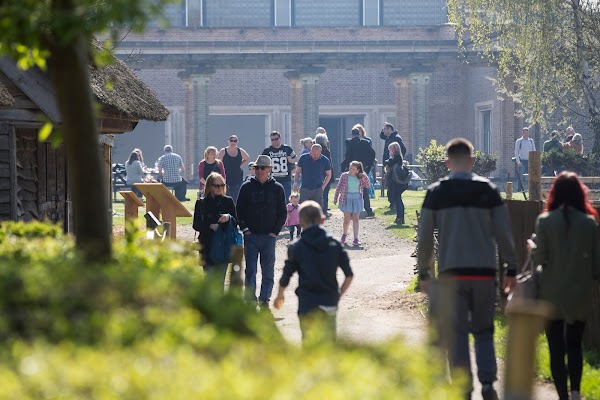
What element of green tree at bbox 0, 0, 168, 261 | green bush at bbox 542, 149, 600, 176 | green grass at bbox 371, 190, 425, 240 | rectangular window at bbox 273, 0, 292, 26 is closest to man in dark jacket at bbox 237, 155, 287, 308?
green grass at bbox 371, 190, 425, 240

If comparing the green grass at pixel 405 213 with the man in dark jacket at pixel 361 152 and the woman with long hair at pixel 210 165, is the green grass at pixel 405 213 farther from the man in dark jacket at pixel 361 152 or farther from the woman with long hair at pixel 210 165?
the woman with long hair at pixel 210 165

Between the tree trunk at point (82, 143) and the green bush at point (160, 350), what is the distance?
0.51 metres

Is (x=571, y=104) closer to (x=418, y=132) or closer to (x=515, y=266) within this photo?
(x=418, y=132)

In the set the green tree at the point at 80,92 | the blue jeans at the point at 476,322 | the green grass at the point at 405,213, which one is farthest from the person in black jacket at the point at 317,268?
the green grass at the point at 405,213

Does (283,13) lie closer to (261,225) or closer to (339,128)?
(339,128)

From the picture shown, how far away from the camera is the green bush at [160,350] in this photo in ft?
10.8

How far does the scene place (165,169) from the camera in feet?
100

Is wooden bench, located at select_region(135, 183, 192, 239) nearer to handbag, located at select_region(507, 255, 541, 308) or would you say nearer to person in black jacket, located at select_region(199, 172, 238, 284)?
person in black jacket, located at select_region(199, 172, 238, 284)

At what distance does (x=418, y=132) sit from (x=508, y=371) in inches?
1643

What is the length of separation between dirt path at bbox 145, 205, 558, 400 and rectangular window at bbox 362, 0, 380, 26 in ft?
106

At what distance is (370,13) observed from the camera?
53844 mm

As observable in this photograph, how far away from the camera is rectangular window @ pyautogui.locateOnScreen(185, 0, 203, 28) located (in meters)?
52.2

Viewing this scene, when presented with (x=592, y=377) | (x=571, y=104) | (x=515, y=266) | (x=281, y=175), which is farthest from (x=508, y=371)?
(x=571, y=104)

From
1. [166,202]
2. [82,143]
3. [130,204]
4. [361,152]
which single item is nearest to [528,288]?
[82,143]
